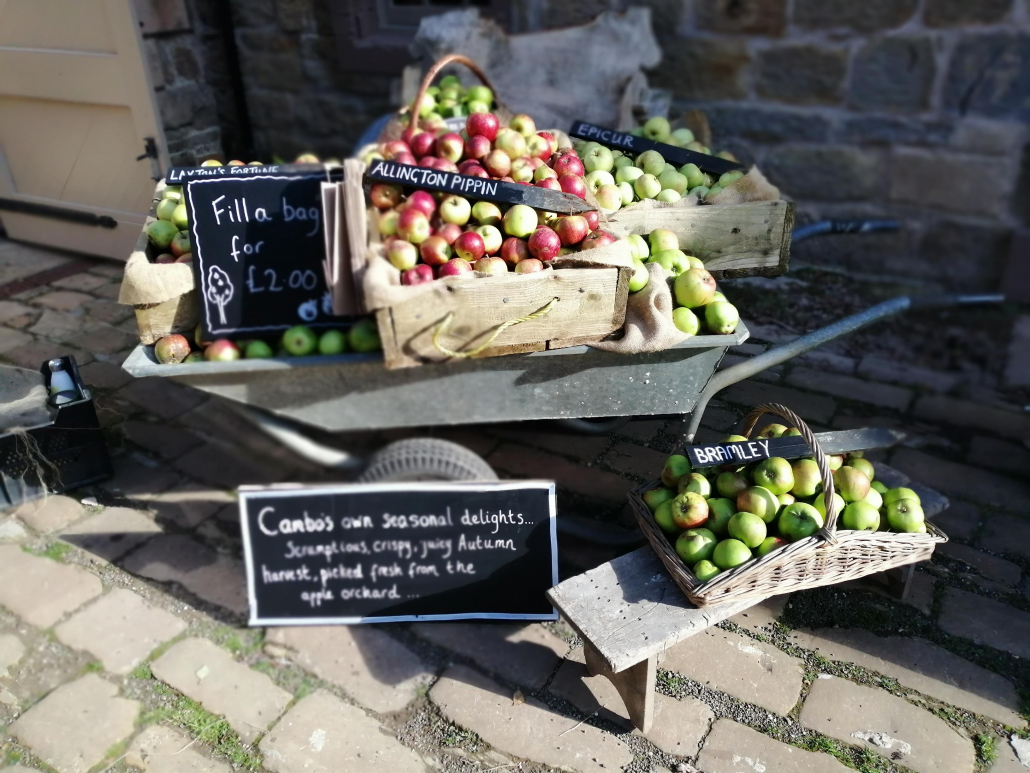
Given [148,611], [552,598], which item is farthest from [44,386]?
[552,598]

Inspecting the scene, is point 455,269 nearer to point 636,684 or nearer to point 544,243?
point 544,243

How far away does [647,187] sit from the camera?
2.74 metres

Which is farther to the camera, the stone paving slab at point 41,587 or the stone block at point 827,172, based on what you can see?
the stone block at point 827,172

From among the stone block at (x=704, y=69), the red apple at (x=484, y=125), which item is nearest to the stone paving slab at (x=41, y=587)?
the red apple at (x=484, y=125)

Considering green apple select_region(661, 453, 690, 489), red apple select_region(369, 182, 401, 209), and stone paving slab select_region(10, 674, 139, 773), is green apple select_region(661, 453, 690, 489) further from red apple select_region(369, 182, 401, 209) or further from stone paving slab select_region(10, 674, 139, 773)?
stone paving slab select_region(10, 674, 139, 773)

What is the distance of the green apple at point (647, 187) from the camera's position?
2732 mm

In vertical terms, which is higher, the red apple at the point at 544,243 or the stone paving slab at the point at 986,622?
the red apple at the point at 544,243

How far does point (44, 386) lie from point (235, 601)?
1.19 meters

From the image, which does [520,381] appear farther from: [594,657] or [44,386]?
[44,386]

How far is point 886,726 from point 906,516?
0.59 meters

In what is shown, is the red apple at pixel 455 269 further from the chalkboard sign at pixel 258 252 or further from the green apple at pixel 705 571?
the green apple at pixel 705 571

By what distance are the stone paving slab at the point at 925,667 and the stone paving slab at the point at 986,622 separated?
4.8 inches

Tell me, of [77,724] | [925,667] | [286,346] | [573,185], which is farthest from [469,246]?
[925,667]

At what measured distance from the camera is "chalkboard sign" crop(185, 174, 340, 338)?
2.24 metres
